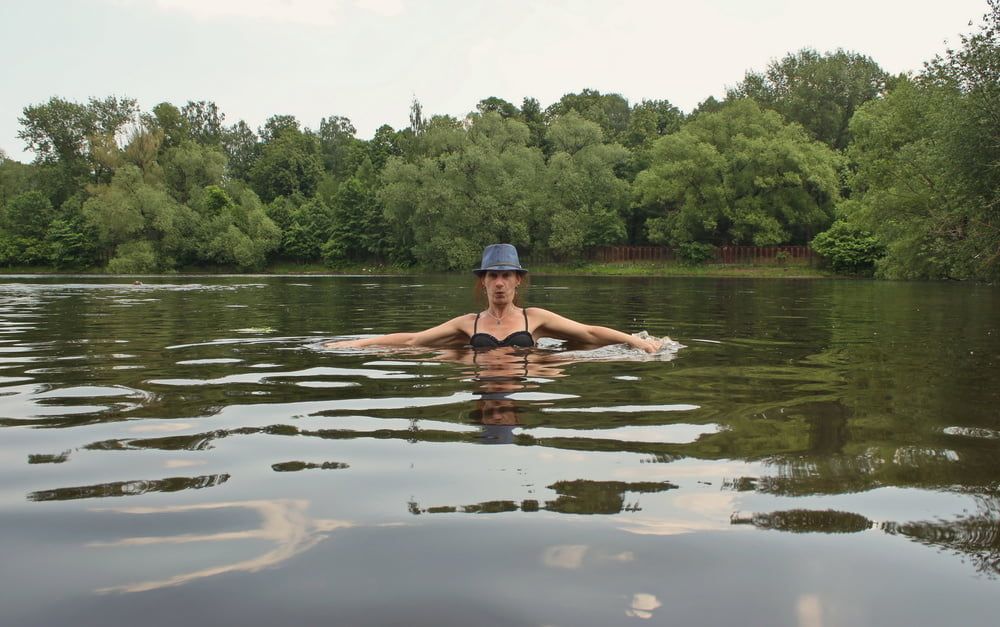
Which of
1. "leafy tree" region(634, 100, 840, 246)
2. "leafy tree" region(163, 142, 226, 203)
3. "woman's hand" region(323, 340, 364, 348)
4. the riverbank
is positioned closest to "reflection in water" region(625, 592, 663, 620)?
"woman's hand" region(323, 340, 364, 348)

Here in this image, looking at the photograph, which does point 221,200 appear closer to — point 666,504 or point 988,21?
point 988,21

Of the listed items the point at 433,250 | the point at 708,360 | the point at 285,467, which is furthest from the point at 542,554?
the point at 433,250

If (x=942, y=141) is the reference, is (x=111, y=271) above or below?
below

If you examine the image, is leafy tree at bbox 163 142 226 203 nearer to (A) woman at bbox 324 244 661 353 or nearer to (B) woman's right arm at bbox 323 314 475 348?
(B) woman's right arm at bbox 323 314 475 348

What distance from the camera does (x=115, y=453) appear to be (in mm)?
4352

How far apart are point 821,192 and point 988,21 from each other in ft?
135

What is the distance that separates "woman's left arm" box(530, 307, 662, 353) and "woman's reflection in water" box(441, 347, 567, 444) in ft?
1.30

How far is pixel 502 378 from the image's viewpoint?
7164 mm

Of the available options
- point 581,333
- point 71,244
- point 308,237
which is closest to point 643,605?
point 581,333

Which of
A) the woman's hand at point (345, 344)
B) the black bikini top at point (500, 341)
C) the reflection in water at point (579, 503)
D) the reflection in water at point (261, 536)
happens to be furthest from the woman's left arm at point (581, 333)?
the reflection in water at point (261, 536)

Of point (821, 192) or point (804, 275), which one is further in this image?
point (821, 192)

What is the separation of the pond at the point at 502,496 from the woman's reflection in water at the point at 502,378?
0.12ft

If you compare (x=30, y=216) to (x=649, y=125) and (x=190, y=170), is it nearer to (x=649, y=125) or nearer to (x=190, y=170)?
(x=190, y=170)

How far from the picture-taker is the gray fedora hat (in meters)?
8.48
